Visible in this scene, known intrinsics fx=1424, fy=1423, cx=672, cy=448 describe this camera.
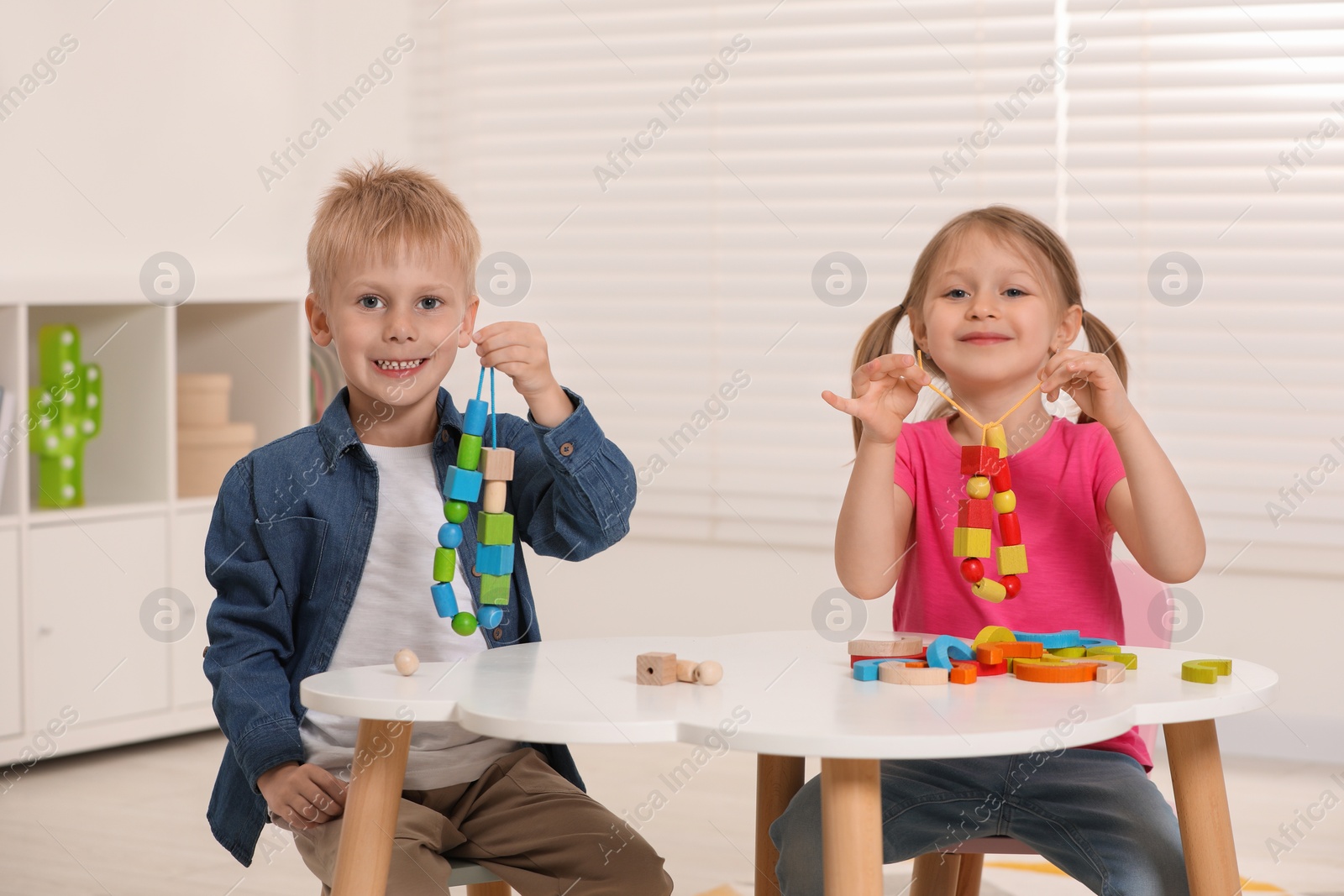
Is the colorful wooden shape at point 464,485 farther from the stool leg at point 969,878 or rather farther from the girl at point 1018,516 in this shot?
the stool leg at point 969,878

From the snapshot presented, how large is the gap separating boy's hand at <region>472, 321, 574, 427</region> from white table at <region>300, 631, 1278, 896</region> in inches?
9.8

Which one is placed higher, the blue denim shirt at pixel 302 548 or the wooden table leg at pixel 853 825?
the blue denim shirt at pixel 302 548

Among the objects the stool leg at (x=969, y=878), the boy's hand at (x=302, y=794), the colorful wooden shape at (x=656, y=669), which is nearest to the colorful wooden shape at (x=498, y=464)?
the colorful wooden shape at (x=656, y=669)

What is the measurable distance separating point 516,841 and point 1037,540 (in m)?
0.66

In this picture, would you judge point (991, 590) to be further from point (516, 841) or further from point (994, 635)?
point (516, 841)

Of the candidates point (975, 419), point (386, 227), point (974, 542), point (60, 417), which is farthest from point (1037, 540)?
point (60, 417)

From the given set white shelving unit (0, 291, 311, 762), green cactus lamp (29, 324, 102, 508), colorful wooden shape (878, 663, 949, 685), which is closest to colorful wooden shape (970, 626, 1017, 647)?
colorful wooden shape (878, 663, 949, 685)

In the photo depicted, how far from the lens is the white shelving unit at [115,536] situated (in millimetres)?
2771

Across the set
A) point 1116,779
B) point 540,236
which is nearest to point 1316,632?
point 1116,779

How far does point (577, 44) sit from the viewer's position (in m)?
3.62

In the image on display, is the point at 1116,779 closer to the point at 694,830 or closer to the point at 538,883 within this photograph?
the point at 538,883

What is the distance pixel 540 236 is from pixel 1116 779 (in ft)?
8.44

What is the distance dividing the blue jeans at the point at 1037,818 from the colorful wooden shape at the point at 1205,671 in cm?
16

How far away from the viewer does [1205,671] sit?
48.1 inches
